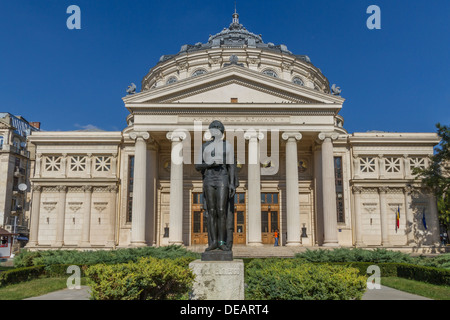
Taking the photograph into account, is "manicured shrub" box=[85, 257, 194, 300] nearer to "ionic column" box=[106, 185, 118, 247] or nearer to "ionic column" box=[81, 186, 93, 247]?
"ionic column" box=[106, 185, 118, 247]

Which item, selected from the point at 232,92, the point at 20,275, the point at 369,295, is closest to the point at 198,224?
the point at 232,92

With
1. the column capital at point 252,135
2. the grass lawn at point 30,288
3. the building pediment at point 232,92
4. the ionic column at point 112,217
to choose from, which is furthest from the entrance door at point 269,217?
the grass lawn at point 30,288

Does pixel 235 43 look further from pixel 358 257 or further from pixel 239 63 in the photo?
Answer: pixel 358 257

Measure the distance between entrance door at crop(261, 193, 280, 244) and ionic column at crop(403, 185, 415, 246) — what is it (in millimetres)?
11563

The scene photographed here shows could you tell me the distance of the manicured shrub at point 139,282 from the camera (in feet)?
26.4

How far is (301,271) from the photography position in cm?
967

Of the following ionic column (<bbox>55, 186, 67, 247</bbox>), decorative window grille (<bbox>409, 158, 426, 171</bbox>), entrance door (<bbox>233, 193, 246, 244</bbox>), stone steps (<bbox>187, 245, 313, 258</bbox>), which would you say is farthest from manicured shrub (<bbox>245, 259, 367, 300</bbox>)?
decorative window grille (<bbox>409, 158, 426, 171</bbox>)

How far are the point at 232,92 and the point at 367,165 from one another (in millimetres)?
14604

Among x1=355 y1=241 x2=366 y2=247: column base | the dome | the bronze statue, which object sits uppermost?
the dome

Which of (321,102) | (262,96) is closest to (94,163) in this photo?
(262,96)

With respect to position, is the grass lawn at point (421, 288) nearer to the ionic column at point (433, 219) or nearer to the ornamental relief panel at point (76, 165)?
the ionic column at point (433, 219)

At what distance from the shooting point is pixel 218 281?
876 cm

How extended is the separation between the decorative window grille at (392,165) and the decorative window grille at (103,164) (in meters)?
25.7

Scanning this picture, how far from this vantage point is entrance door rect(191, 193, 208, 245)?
36062mm
